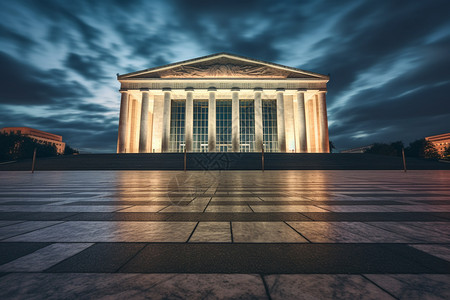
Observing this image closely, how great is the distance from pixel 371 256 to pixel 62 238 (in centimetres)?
332

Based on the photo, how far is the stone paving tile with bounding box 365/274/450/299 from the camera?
1.23 meters

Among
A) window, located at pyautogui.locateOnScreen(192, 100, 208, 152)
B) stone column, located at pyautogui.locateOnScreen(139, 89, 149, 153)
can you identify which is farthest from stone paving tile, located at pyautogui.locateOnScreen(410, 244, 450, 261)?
window, located at pyautogui.locateOnScreen(192, 100, 208, 152)

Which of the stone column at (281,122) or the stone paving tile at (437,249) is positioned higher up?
the stone column at (281,122)

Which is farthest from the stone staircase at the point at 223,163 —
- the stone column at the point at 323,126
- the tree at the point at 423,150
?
the tree at the point at 423,150

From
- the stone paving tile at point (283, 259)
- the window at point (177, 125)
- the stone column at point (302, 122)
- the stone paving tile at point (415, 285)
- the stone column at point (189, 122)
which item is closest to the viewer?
the stone paving tile at point (415, 285)

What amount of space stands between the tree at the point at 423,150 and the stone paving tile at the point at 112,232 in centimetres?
9043

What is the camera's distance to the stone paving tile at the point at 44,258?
5.19ft

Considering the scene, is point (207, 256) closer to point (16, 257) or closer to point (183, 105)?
point (16, 257)

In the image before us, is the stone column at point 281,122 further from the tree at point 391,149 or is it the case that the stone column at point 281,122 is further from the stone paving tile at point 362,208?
the tree at point 391,149

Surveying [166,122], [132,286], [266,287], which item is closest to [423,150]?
[166,122]

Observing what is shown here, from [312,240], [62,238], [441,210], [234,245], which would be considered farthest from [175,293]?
[441,210]

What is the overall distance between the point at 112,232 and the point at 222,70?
40192mm

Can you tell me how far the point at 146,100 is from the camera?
39594 mm

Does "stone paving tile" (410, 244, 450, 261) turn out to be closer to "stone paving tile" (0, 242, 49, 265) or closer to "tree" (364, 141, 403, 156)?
"stone paving tile" (0, 242, 49, 265)
